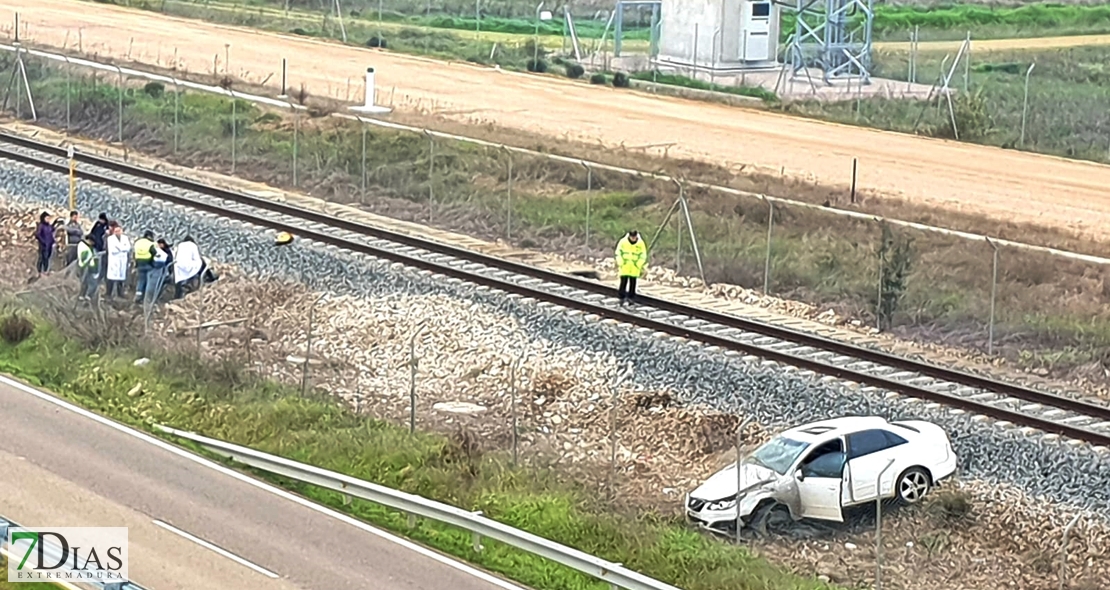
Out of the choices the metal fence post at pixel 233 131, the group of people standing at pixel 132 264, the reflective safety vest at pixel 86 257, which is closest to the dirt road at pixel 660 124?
the metal fence post at pixel 233 131

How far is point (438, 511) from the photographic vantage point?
17750 millimetres

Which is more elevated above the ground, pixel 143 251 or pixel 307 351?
pixel 143 251

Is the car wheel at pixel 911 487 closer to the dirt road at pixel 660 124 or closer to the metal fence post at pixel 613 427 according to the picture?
the metal fence post at pixel 613 427

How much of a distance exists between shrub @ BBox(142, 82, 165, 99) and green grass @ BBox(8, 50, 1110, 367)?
10cm

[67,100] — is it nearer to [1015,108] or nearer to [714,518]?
[1015,108]

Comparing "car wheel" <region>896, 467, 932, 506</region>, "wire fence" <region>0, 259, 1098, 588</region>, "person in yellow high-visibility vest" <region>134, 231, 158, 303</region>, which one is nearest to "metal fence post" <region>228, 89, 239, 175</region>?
"wire fence" <region>0, 259, 1098, 588</region>

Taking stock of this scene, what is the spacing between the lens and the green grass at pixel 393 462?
17.2 meters

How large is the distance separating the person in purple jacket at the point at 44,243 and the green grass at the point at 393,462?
378cm

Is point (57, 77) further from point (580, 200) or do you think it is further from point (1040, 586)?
point (1040, 586)

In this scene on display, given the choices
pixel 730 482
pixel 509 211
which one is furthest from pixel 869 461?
pixel 509 211

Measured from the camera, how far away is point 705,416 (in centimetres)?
2194

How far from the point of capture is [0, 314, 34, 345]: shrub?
25.5 meters

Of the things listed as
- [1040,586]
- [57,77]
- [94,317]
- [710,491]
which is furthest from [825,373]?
[57,77]

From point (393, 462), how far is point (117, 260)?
29.2 feet
